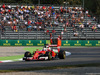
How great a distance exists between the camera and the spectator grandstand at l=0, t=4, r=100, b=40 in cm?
3895

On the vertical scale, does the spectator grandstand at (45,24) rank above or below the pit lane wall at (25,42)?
above

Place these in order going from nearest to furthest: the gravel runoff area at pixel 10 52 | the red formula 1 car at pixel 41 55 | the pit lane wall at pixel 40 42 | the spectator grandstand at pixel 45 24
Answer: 1. the red formula 1 car at pixel 41 55
2. the gravel runoff area at pixel 10 52
3. the pit lane wall at pixel 40 42
4. the spectator grandstand at pixel 45 24

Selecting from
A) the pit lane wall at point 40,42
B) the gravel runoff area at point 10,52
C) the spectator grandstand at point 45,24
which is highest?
the spectator grandstand at point 45,24

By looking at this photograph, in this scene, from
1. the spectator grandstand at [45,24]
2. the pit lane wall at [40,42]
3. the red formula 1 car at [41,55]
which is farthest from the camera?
the spectator grandstand at [45,24]

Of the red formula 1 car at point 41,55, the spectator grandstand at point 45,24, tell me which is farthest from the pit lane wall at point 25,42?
the red formula 1 car at point 41,55

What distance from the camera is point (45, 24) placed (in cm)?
3969

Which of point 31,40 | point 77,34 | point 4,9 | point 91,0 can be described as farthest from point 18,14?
point 91,0

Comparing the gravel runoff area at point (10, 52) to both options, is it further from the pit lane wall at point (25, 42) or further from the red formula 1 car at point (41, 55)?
the pit lane wall at point (25, 42)

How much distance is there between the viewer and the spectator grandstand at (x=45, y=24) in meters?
39.0

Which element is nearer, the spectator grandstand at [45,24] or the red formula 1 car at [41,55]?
the red formula 1 car at [41,55]

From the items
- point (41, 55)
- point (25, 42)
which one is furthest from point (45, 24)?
point (41, 55)

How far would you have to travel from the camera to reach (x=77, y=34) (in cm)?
3894

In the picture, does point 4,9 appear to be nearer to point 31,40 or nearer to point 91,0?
point 31,40

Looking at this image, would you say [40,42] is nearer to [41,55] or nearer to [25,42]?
[25,42]
